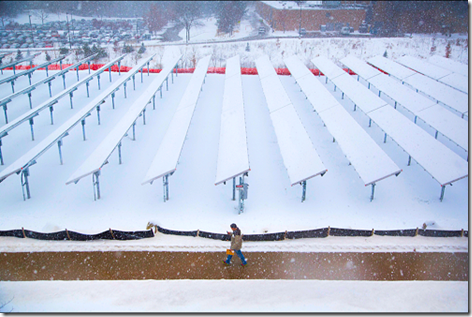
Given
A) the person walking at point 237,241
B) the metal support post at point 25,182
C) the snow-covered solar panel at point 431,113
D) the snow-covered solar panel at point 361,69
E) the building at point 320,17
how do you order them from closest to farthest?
1. the person walking at point 237,241
2. the metal support post at point 25,182
3. the snow-covered solar panel at point 431,113
4. the snow-covered solar panel at point 361,69
5. the building at point 320,17

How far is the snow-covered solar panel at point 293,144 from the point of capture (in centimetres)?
910

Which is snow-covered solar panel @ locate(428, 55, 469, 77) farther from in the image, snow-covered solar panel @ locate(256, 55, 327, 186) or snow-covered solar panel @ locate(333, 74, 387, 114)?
snow-covered solar panel @ locate(256, 55, 327, 186)

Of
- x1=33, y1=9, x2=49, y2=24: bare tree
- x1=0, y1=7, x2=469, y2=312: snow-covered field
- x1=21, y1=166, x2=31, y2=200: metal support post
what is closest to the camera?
Result: x1=0, y1=7, x2=469, y2=312: snow-covered field

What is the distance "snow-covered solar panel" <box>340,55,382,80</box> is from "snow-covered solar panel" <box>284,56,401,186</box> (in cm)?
509

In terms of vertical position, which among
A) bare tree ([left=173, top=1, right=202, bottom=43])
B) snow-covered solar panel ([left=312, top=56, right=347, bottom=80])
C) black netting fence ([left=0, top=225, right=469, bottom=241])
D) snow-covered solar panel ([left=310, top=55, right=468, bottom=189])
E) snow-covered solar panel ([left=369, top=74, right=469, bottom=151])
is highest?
bare tree ([left=173, top=1, right=202, bottom=43])

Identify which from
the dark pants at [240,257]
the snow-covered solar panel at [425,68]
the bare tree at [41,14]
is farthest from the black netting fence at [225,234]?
the bare tree at [41,14]

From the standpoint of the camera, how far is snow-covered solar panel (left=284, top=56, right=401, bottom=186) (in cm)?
921

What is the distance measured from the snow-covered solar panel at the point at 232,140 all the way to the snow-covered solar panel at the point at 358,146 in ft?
9.33

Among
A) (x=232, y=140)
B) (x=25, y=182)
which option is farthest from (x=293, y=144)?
(x=25, y=182)

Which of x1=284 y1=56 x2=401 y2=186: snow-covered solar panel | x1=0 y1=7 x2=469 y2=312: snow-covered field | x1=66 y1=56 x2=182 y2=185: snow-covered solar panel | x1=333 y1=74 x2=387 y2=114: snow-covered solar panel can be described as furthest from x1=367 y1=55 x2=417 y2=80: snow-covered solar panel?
x1=66 y1=56 x2=182 y2=185: snow-covered solar panel

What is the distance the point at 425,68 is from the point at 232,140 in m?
13.8

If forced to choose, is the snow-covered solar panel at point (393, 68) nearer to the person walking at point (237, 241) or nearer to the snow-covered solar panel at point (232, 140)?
the snow-covered solar panel at point (232, 140)

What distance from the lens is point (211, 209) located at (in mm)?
9227

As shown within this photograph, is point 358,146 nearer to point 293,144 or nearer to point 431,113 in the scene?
point 293,144
